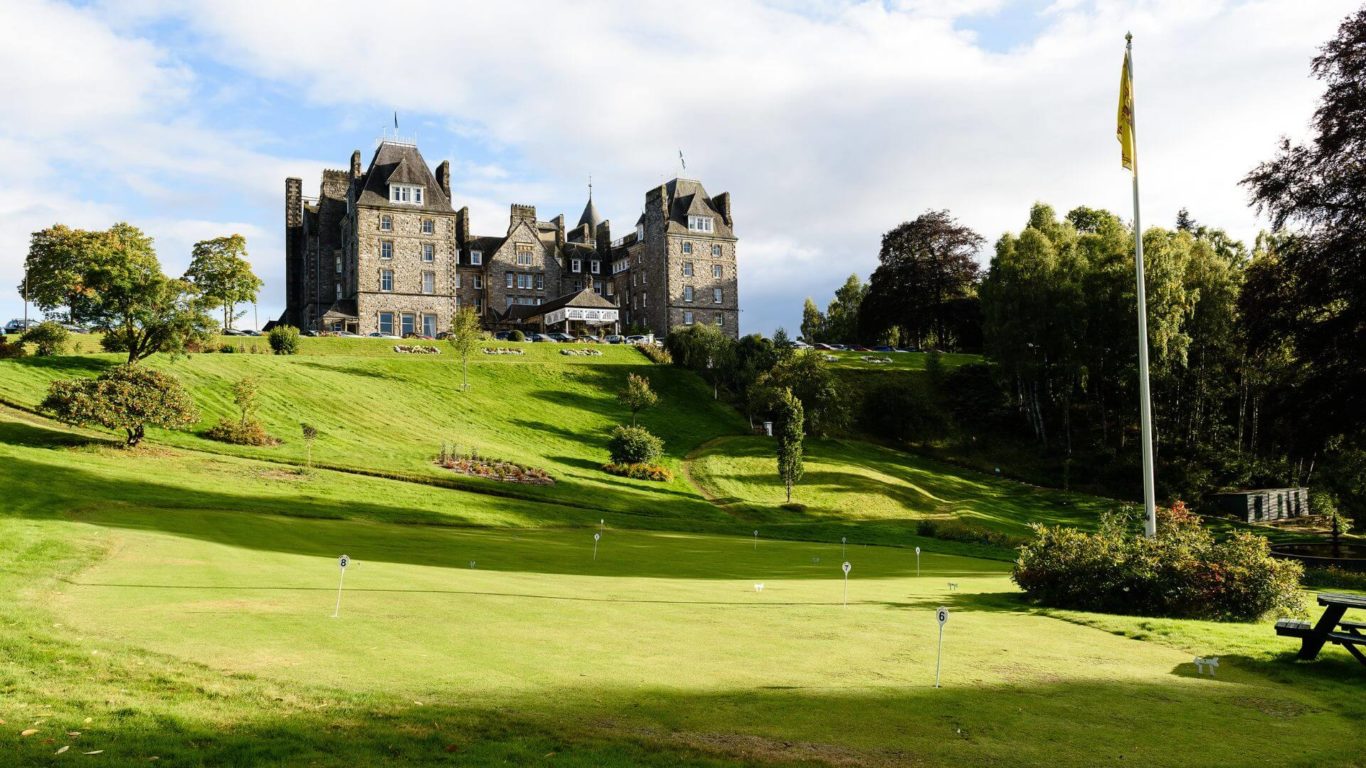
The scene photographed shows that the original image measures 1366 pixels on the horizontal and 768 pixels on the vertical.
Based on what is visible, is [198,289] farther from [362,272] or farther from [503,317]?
[503,317]

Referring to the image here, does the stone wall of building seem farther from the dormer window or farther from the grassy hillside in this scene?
the grassy hillside

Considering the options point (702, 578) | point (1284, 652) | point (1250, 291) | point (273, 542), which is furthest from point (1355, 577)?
point (273, 542)

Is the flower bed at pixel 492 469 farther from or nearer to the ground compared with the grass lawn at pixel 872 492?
farther from the ground

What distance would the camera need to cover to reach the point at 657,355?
298 ft

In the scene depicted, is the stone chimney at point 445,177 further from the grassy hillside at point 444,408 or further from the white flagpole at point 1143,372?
the white flagpole at point 1143,372

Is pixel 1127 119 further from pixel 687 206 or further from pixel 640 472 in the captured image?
pixel 687 206

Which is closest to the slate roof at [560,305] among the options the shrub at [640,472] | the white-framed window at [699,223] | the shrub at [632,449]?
the white-framed window at [699,223]

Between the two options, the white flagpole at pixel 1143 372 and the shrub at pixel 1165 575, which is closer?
the shrub at pixel 1165 575

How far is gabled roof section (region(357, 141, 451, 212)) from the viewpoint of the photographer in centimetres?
10556

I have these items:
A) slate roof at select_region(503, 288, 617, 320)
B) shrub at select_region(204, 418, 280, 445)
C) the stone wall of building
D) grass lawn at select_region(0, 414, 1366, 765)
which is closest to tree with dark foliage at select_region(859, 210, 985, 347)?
slate roof at select_region(503, 288, 617, 320)

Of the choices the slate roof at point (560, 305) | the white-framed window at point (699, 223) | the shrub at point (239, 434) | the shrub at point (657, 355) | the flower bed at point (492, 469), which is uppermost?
the white-framed window at point (699, 223)

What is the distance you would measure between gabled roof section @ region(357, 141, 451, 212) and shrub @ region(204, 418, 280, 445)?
58.0 m

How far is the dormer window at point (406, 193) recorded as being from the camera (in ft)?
348

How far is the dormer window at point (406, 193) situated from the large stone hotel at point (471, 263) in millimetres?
112
